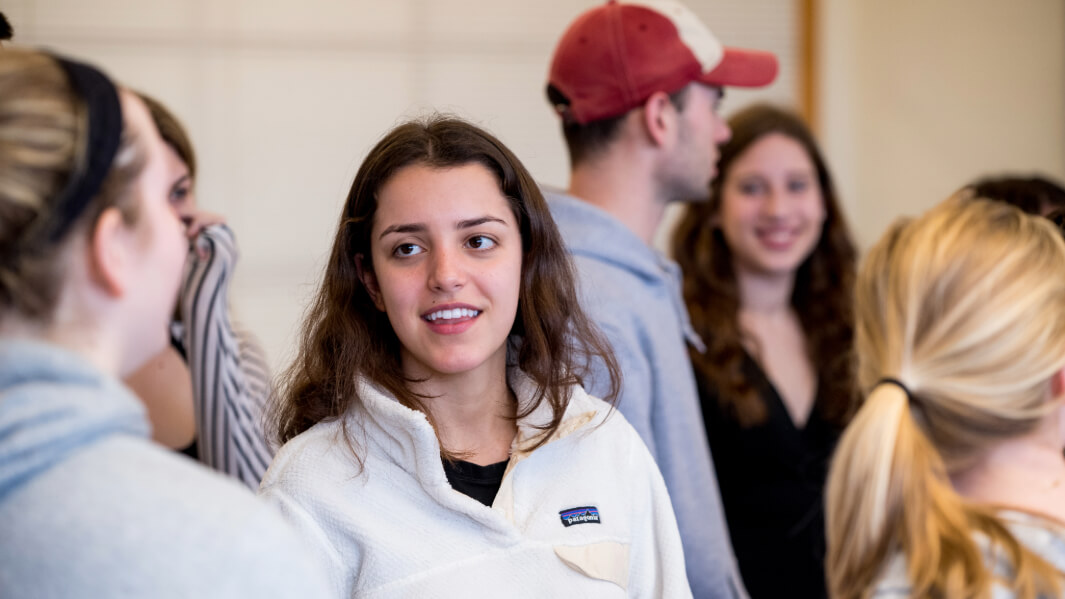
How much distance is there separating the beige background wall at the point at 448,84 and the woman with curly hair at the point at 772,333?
0.91 m

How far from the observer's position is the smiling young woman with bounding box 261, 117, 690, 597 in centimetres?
130

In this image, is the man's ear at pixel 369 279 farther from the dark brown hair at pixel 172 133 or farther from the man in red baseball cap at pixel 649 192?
the dark brown hair at pixel 172 133

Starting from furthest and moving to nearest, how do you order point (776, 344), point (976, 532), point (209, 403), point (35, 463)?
point (776, 344) < point (209, 403) < point (976, 532) < point (35, 463)

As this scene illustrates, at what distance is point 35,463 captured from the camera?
0.81 metres

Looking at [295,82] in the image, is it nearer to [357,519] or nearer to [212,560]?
[357,519]

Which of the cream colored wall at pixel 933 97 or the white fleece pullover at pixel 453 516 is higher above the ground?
the cream colored wall at pixel 933 97

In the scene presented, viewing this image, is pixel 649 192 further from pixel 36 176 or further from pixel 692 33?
pixel 36 176

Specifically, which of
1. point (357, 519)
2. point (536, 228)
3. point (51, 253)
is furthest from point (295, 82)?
point (51, 253)

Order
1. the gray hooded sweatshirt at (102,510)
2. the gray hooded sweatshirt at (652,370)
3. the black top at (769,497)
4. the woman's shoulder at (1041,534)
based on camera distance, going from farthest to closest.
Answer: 1. the black top at (769,497)
2. the gray hooded sweatshirt at (652,370)
3. the woman's shoulder at (1041,534)
4. the gray hooded sweatshirt at (102,510)

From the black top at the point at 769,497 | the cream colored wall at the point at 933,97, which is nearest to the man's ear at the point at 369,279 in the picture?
the black top at the point at 769,497

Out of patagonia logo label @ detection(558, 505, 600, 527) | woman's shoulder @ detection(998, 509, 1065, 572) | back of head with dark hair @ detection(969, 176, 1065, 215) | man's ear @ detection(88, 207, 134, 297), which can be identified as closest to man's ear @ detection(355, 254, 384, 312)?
patagonia logo label @ detection(558, 505, 600, 527)

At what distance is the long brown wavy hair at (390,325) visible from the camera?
143 centimetres

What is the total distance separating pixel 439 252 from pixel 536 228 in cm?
19

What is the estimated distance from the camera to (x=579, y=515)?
1.40 meters
